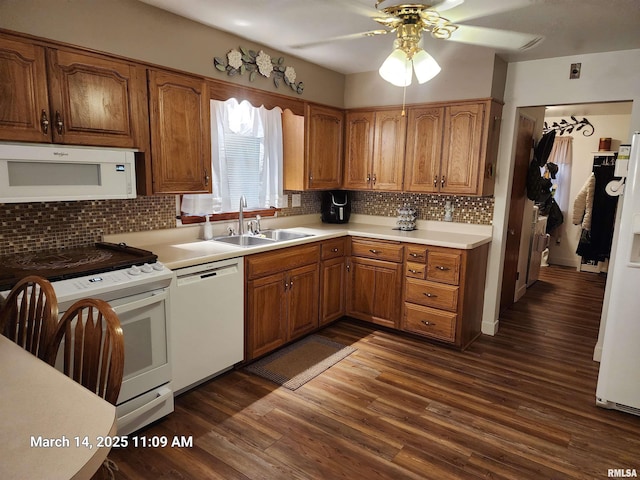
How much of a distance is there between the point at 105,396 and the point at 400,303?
287 cm

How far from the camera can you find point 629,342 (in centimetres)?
251

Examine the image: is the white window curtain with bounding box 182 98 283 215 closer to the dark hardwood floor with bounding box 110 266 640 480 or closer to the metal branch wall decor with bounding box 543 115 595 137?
the dark hardwood floor with bounding box 110 266 640 480

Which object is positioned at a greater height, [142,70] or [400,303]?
[142,70]

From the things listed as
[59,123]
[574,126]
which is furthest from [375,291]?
[574,126]

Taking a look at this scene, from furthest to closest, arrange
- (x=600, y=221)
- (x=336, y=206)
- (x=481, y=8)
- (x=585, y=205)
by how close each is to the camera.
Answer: (x=585, y=205)
(x=600, y=221)
(x=336, y=206)
(x=481, y=8)

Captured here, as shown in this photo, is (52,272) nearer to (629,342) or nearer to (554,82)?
(629,342)

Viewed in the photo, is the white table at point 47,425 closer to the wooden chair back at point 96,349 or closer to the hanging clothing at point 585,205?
the wooden chair back at point 96,349

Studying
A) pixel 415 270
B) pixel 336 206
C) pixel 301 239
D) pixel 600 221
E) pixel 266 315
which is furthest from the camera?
pixel 600 221

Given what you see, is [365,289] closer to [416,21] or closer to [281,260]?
[281,260]

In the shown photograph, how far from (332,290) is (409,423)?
1.58 m

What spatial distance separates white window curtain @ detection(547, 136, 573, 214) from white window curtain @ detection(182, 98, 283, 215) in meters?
5.00

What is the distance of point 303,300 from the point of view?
11.4 feet

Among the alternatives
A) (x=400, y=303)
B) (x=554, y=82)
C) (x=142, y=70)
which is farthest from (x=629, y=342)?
(x=142, y=70)

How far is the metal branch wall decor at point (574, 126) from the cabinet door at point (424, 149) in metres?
3.71
